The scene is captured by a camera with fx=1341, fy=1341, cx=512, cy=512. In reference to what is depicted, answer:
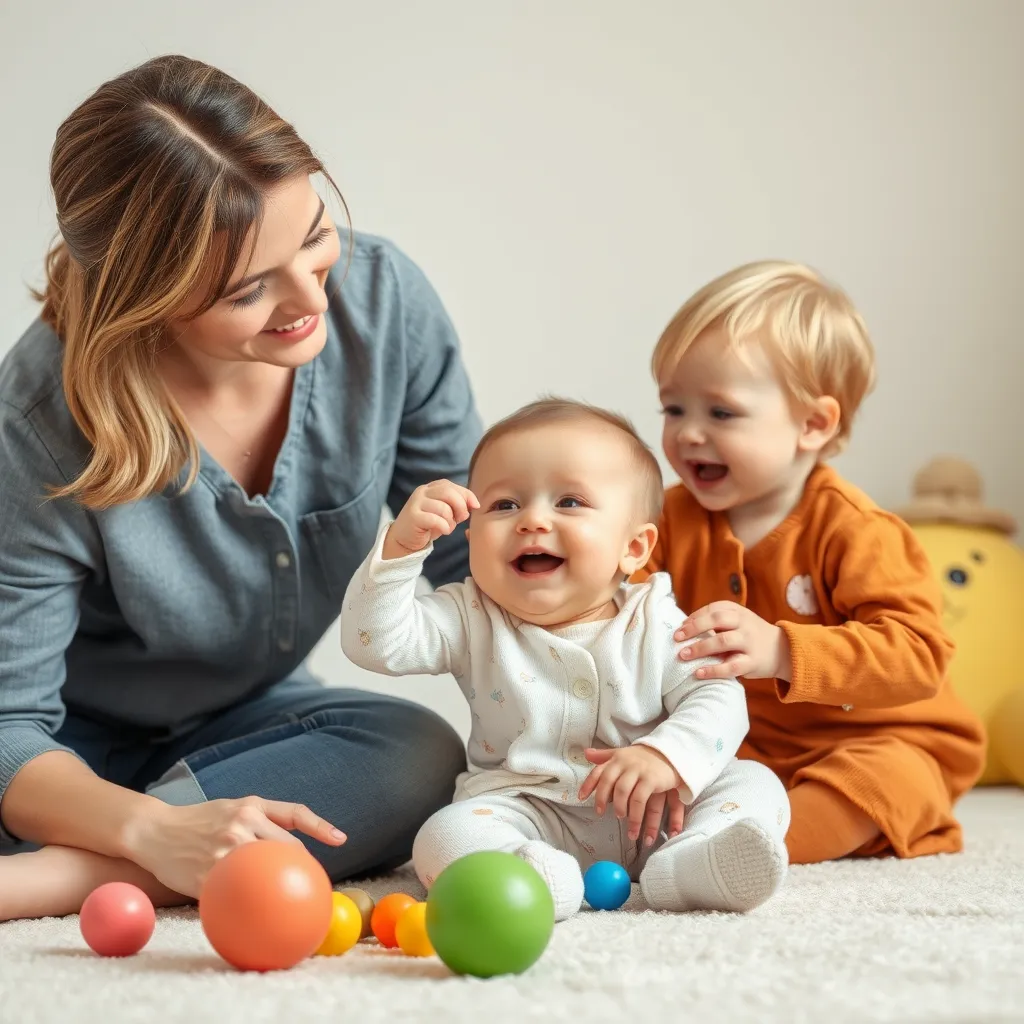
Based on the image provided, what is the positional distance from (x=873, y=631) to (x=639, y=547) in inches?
9.6

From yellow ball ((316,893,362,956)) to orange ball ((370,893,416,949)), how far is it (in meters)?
0.04

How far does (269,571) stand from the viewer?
1.40m

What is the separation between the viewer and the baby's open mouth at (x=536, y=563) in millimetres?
1228

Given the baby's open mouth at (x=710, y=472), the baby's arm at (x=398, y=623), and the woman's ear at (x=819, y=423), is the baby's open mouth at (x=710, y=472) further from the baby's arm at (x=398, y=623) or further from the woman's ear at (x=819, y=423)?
the baby's arm at (x=398, y=623)

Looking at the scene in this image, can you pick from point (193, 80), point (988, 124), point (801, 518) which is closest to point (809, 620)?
point (801, 518)

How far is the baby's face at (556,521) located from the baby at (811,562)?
138 mm

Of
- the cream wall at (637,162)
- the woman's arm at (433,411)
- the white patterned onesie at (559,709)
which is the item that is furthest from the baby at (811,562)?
the cream wall at (637,162)

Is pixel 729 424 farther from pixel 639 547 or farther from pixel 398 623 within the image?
pixel 398 623

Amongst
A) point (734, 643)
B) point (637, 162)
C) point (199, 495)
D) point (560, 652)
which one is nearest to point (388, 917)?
point (560, 652)

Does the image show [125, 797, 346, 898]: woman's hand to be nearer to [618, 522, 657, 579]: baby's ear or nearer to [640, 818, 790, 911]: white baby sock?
[640, 818, 790, 911]: white baby sock

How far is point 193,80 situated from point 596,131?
1.02 m

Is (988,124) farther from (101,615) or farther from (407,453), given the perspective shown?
(101,615)

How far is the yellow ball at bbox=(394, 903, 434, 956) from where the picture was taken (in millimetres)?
940

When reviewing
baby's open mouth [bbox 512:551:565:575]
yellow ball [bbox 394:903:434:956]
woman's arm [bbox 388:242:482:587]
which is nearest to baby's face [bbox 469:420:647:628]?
baby's open mouth [bbox 512:551:565:575]
